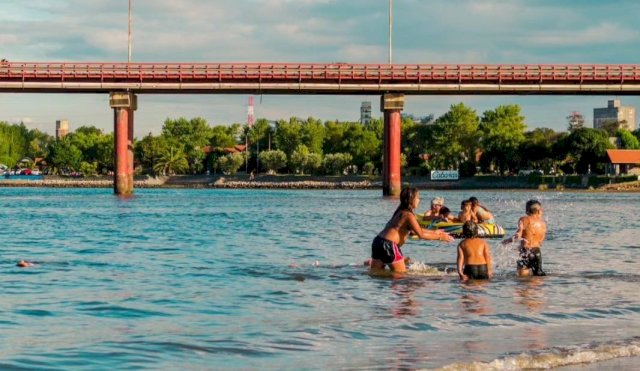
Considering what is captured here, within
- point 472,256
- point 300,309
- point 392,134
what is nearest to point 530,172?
point 392,134

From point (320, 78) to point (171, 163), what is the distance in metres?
108

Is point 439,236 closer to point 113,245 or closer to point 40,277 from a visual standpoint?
point 40,277

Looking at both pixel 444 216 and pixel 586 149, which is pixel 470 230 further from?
pixel 586 149

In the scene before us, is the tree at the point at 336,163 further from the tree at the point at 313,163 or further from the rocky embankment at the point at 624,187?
the rocky embankment at the point at 624,187

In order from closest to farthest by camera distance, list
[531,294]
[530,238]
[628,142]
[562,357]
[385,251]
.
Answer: [562,357]
[531,294]
[530,238]
[385,251]
[628,142]

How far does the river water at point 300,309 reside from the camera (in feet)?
41.6

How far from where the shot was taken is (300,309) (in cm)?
1684

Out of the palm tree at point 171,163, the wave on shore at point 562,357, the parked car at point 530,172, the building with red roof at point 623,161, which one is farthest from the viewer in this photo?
the palm tree at point 171,163

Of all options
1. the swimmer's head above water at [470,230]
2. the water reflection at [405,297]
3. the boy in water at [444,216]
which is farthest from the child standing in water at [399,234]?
the boy in water at [444,216]

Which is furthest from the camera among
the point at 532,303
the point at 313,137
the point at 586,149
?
the point at 313,137

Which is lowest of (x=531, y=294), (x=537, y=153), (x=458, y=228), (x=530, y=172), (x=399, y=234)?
(x=531, y=294)

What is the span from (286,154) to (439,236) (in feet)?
548

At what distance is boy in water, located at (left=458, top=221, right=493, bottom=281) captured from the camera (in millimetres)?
19156

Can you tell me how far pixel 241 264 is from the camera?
83.7ft
